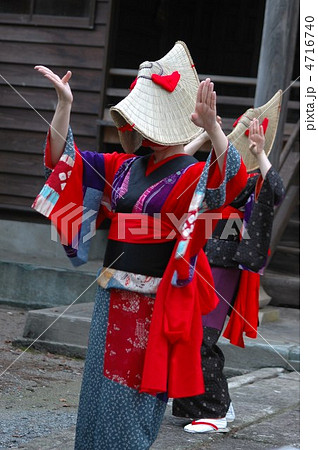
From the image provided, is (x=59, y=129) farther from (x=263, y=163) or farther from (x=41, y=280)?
(x=41, y=280)

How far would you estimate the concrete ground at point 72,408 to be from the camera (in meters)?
4.28

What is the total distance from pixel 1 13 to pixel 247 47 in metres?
3.67

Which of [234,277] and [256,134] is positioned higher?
[256,134]

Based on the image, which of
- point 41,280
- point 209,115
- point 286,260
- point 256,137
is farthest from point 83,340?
point 209,115

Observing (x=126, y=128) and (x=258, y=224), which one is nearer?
(x=126, y=128)

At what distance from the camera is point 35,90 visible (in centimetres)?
923

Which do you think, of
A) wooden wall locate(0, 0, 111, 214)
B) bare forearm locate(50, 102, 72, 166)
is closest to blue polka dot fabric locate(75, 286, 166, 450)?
bare forearm locate(50, 102, 72, 166)

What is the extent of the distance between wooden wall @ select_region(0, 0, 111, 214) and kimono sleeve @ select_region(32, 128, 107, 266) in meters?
5.67

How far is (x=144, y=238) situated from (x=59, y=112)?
0.59m

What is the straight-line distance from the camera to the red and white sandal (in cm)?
448

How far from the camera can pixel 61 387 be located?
5660 millimetres

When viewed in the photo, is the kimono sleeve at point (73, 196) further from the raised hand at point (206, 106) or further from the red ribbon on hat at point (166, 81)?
the raised hand at point (206, 106)
